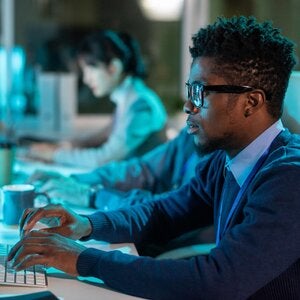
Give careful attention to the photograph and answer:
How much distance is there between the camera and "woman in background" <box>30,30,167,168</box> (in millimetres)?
3031

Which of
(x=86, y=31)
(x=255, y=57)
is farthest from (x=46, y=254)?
(x=86, y=31)

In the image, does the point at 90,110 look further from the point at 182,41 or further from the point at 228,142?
the point at 228,142

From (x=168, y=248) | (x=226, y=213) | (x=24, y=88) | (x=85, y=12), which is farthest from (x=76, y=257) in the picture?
(x=85, y=12)

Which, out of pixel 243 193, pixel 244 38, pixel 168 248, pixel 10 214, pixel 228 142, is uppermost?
pixel 244 38

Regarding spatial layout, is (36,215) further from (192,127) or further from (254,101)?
(254,101)

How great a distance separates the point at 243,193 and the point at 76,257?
15.8 inches

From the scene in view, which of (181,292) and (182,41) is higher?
(182,41)

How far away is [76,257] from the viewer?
1368mm

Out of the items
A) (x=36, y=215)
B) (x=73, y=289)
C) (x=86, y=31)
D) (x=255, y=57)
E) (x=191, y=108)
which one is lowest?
(x=73, y=289)

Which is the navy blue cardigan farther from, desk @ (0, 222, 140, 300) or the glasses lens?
the glasses lens

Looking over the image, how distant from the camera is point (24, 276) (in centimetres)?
140

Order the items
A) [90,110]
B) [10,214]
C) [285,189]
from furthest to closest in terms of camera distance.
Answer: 1. [90,110]
2. [10,214]
3. [285,189]

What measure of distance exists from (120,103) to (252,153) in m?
1.74

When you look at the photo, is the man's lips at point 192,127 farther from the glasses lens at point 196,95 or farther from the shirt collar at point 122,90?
the shirt collar at point 122,90
